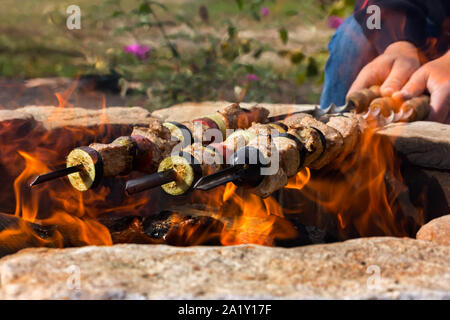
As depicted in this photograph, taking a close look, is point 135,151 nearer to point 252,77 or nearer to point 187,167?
point 187,167

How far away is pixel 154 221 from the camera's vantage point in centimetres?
256

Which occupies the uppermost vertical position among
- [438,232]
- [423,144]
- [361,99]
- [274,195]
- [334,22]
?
[334,22]

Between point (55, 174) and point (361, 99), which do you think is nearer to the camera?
point (55, 174)

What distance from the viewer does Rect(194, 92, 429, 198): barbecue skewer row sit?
74.5 inches

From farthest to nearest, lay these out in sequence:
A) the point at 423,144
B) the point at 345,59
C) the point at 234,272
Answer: the point at 345,59, the point at 423,144, the point at 234,272

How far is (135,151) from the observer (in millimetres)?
2105

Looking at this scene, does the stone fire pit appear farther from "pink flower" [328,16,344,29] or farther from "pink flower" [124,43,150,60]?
"pink flower" [124,43,150,60]

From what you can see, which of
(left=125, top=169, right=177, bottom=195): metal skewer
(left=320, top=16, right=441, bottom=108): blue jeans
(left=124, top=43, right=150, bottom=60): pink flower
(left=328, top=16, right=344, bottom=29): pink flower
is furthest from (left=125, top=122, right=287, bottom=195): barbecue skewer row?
(left=124, top=43, right=150, bottom=60): pink flower

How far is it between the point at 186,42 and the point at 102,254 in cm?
973

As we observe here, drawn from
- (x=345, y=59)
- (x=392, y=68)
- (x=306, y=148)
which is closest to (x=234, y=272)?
(x=306, y=148)

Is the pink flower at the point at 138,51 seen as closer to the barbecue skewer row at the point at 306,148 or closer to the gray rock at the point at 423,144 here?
the barbecue skewer row at the point at 306,148

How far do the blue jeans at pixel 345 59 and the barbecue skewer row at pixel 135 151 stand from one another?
182cm

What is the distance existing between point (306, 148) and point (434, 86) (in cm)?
141
